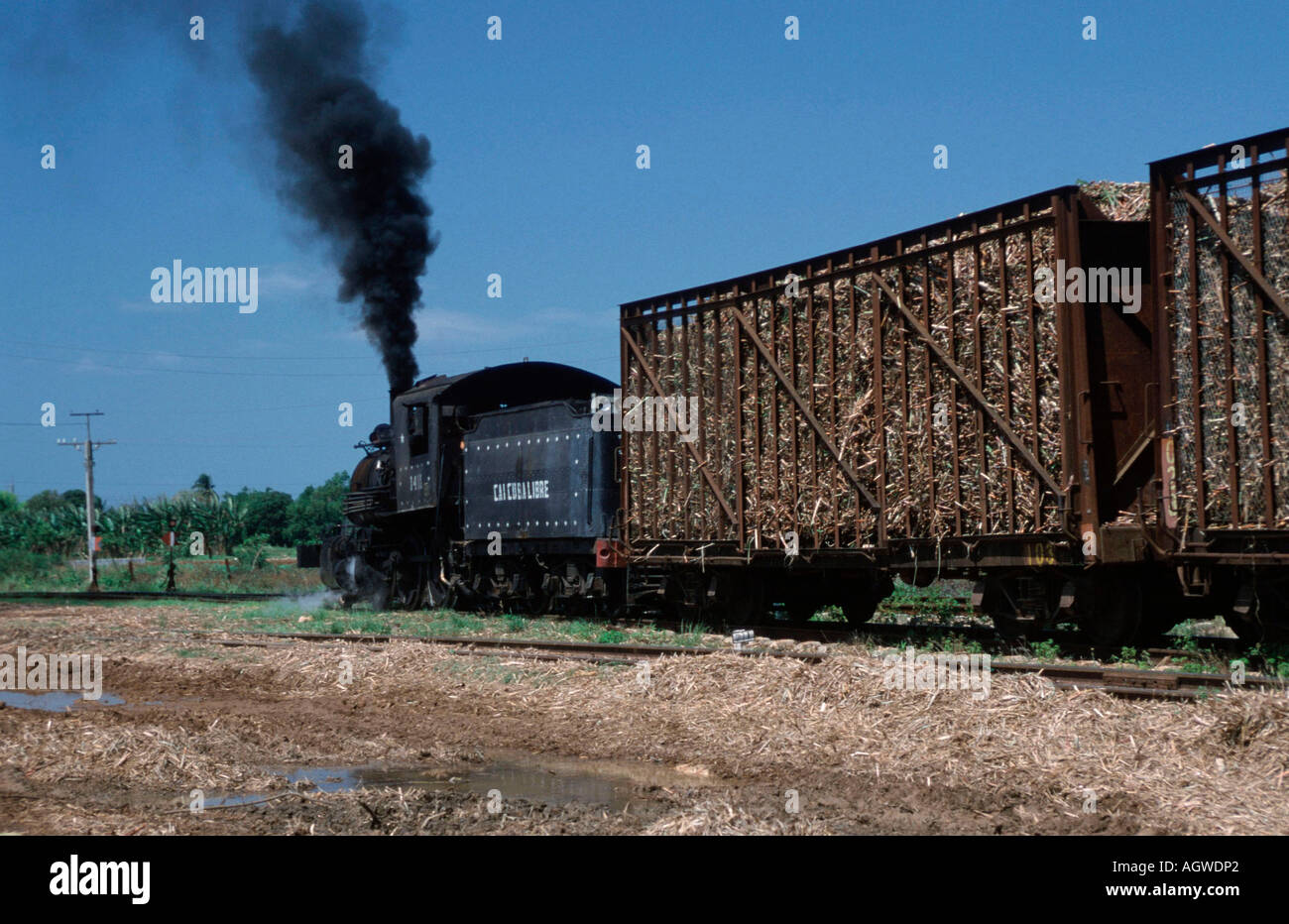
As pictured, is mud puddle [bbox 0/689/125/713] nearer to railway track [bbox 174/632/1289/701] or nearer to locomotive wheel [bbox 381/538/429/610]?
railway track [bbox 174/632/1289/701]

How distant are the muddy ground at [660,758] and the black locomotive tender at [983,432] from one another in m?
2.11

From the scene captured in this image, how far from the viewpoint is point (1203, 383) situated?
34.2 feet

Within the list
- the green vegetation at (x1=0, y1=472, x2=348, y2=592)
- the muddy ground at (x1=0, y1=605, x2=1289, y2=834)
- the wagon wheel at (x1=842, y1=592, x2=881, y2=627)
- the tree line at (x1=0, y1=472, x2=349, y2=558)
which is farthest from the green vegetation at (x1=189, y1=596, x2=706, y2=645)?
the tree line at (x1=0, y1=472, x2=349, y2=558)

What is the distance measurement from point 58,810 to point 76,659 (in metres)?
10.6

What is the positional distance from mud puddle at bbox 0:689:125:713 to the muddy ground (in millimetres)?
148

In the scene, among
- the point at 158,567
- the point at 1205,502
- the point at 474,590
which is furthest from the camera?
the point at 158,567

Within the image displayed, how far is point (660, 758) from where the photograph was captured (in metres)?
8.82

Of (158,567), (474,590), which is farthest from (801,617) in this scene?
(158,567)

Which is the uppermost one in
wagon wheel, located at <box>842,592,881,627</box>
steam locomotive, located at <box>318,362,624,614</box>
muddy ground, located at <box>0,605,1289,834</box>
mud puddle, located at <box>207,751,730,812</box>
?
steam locomotive, located at <box>318,362,624,614</box>

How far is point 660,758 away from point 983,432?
5.21m

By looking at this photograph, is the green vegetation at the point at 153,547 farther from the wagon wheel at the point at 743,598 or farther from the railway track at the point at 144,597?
the wagon wheel at the point at 743,598

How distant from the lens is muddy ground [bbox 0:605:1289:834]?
652cm

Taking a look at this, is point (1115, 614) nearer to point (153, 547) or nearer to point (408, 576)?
point (408, 576)

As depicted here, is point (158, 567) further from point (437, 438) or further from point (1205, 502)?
point (1205, 502)
